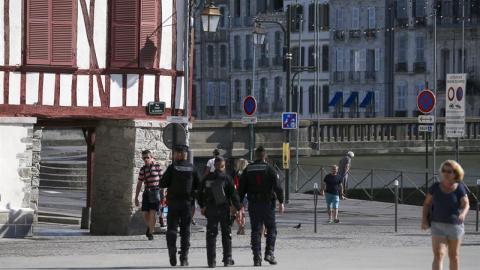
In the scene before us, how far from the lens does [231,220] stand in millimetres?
22594

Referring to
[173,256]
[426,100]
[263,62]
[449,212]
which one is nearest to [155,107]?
[173,256]

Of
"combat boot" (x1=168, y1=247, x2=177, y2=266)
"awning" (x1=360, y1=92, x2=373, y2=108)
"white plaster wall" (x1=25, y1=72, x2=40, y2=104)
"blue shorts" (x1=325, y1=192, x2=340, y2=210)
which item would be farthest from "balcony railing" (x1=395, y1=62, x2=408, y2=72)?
"combat boot" (x1=168, y1=247, x2=177, y2=266)

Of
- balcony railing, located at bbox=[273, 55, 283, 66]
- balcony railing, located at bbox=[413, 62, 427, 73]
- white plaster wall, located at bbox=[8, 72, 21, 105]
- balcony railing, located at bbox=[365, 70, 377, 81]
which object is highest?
balcony railing, located at bbox=[273, 55, 283, 66]

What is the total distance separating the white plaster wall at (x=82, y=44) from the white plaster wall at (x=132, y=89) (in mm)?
952

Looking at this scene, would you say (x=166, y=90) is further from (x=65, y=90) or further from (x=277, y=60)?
(x=277, y=60)

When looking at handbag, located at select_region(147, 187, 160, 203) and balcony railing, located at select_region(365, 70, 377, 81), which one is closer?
handbag, located at select_region(147, 187, 160, 203)

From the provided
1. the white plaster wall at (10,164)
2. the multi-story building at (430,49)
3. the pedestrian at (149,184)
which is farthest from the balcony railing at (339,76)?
the pedestrian at (149,184)

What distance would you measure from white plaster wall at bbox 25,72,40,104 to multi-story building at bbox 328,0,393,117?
61085mm

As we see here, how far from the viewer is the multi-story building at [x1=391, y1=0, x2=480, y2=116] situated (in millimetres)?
86438

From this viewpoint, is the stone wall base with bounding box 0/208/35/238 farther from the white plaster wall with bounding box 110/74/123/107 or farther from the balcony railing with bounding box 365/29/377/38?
the balcony railing with bounding box 365/29/377/38

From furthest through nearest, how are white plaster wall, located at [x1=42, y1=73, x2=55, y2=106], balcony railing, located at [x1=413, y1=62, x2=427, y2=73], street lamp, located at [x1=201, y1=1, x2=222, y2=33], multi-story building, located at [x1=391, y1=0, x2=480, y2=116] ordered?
balcony railing, located at [x1=413, y1=62, x2=427, y2=73], multi-story building, located at [x1=391, y1=0, x2=480, y2=116], street lamp, located at [x1=201, y1=1, x2=222, y2=33], white plaster wall, located at [x1=42, y1=73, x2=55, y2=106]

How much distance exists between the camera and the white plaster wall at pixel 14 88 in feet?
98.9

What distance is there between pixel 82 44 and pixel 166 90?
2.09 m

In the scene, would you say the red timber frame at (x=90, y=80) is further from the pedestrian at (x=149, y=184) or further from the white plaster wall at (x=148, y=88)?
the pedestrian at (x=149, y=184)
